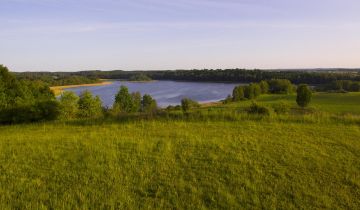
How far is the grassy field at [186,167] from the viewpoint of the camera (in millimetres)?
5594

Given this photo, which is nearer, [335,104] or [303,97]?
[335,104]

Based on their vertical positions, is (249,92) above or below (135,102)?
above

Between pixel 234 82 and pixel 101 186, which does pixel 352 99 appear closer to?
pixel 101 186

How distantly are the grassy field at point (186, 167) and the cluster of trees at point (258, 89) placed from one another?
6507 centimetres

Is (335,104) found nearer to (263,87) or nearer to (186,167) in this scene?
(263,87)

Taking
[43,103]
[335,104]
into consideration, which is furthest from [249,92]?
[43,103]

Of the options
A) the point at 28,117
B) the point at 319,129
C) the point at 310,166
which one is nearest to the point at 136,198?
the point at 310,166

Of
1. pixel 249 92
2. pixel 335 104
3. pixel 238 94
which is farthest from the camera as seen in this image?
pixel 249 92

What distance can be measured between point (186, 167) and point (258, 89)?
85.0 m

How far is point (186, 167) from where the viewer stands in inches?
278

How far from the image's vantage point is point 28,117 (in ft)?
47.2

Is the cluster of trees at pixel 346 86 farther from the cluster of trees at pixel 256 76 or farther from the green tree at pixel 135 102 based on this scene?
the green tree at pixel 135 102

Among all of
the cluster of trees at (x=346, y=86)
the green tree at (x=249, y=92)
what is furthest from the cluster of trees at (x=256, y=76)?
the green tree at (x=249, y=92)

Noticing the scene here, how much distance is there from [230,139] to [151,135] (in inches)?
92.7
